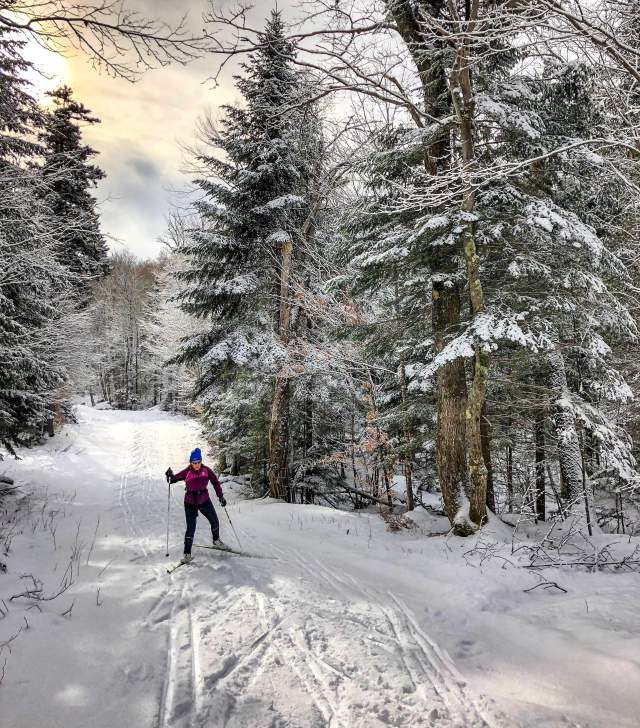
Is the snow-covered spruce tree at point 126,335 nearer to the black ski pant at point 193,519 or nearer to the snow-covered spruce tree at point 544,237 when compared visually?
the black ski pant at point 193,519

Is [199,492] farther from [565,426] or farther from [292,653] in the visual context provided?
[565,426]

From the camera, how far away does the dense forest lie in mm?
6293

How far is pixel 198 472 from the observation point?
6.81 meters

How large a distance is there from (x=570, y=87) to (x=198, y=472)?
9.40m

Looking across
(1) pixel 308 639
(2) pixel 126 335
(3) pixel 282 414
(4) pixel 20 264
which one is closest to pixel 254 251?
(3) pixel 282 414

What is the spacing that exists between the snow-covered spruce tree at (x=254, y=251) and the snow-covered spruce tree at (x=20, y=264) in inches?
163

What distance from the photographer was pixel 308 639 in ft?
13.3

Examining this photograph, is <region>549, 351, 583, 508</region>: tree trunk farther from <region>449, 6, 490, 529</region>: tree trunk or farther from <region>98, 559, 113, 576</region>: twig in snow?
<region>98, 559, 113, 576</region>: twig in snow

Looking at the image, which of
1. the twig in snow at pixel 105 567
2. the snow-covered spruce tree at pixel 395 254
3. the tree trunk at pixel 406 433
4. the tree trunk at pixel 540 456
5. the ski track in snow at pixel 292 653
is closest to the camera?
the ski track in snow at pixel 292 653

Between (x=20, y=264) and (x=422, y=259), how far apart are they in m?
7.81

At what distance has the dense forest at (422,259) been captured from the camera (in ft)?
20.6

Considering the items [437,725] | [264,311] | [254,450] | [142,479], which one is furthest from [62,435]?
[437,725]

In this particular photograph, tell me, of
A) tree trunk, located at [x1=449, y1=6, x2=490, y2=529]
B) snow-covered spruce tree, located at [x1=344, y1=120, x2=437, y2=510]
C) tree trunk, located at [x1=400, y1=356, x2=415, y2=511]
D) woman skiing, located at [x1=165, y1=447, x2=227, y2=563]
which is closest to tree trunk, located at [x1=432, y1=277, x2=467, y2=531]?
tree trunk, located at [x1=449, y1=6, x2=490, y2=529]

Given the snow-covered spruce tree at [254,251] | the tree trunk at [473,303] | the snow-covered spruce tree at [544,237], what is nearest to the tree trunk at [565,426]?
the snow-covered spruce tree at [544,237]
